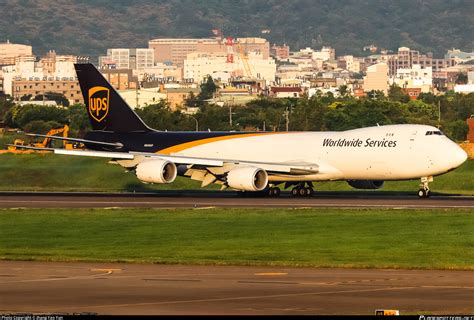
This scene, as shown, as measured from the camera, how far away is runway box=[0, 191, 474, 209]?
238ft

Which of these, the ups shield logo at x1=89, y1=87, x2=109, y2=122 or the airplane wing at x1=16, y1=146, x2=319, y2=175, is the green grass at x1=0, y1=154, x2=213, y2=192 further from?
the airplane wing at x1=16, y1=146, x2=319, y2=175

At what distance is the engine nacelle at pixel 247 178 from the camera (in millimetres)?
78875

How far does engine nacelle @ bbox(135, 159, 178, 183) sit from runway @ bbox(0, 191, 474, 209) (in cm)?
112

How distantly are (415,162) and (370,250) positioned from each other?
27.1 metres

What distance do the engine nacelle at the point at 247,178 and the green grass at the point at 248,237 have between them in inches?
388

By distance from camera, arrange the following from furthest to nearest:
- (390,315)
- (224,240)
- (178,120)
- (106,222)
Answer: (178,120) < (106,222) < (224,240) < (390,315)

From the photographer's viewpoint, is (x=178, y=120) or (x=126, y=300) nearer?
(x=126, y=300)

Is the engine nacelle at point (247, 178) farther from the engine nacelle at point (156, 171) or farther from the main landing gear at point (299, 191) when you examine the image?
the engine nacelle at point (156, 171)

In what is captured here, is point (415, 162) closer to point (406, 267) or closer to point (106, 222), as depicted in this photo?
point (106, 222)

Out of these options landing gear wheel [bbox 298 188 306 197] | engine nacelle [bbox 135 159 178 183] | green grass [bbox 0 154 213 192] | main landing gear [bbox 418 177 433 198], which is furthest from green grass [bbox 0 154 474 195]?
engine nacelle [bbox 135 159 178 183]

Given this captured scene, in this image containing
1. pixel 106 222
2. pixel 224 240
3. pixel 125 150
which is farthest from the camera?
pixel 125 150

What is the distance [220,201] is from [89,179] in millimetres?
22406

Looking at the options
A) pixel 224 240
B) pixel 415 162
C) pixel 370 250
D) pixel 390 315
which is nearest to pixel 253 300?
pixel 390 315

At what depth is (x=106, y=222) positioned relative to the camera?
207ft
